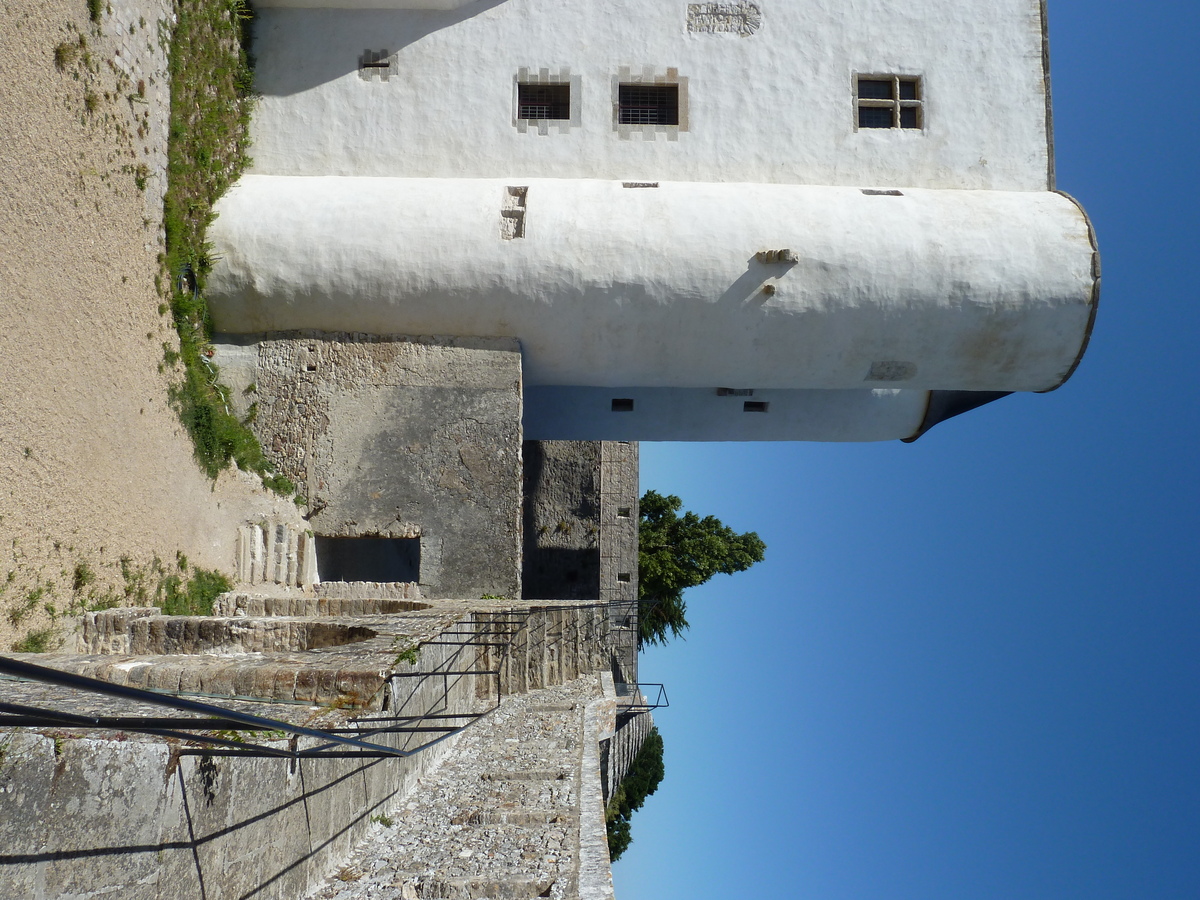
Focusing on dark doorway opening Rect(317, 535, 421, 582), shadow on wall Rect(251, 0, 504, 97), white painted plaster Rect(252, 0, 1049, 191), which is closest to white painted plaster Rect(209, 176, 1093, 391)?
white painted plaster Rect(252, 0, 1049, 191)

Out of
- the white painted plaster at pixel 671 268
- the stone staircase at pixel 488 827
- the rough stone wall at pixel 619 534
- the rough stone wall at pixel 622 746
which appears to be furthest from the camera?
the rough stone wall at pixel 622 746

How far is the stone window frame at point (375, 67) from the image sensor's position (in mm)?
11922

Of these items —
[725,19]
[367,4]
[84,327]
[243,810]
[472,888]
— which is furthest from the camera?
[725,19]

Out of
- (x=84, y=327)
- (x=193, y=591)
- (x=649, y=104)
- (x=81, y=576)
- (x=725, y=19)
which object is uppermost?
(x=725, y=19)

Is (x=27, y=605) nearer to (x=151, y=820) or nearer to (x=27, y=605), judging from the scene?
(x=27, y=605)

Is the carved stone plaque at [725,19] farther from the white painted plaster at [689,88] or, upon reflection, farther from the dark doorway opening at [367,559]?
the dark doorway opening at [367,559]

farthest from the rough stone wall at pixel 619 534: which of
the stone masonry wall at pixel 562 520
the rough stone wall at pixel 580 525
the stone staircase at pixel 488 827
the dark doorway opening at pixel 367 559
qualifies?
the stone staircase at pixel 488 827

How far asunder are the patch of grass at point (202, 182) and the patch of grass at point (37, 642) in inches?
119

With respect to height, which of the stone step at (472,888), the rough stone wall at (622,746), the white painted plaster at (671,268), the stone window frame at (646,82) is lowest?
the rough stone wall at (622,746)

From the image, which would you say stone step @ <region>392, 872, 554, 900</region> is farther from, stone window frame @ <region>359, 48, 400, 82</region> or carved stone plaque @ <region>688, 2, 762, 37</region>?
carved stone plaque @ <region>688, 2, 762, 37</region>

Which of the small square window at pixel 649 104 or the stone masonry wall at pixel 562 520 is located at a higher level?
the small square window at pixel 649 104

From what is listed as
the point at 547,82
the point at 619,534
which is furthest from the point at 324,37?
the point at 619,534

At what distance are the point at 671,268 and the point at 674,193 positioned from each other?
1.01m

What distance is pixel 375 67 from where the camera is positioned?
11.9 m
